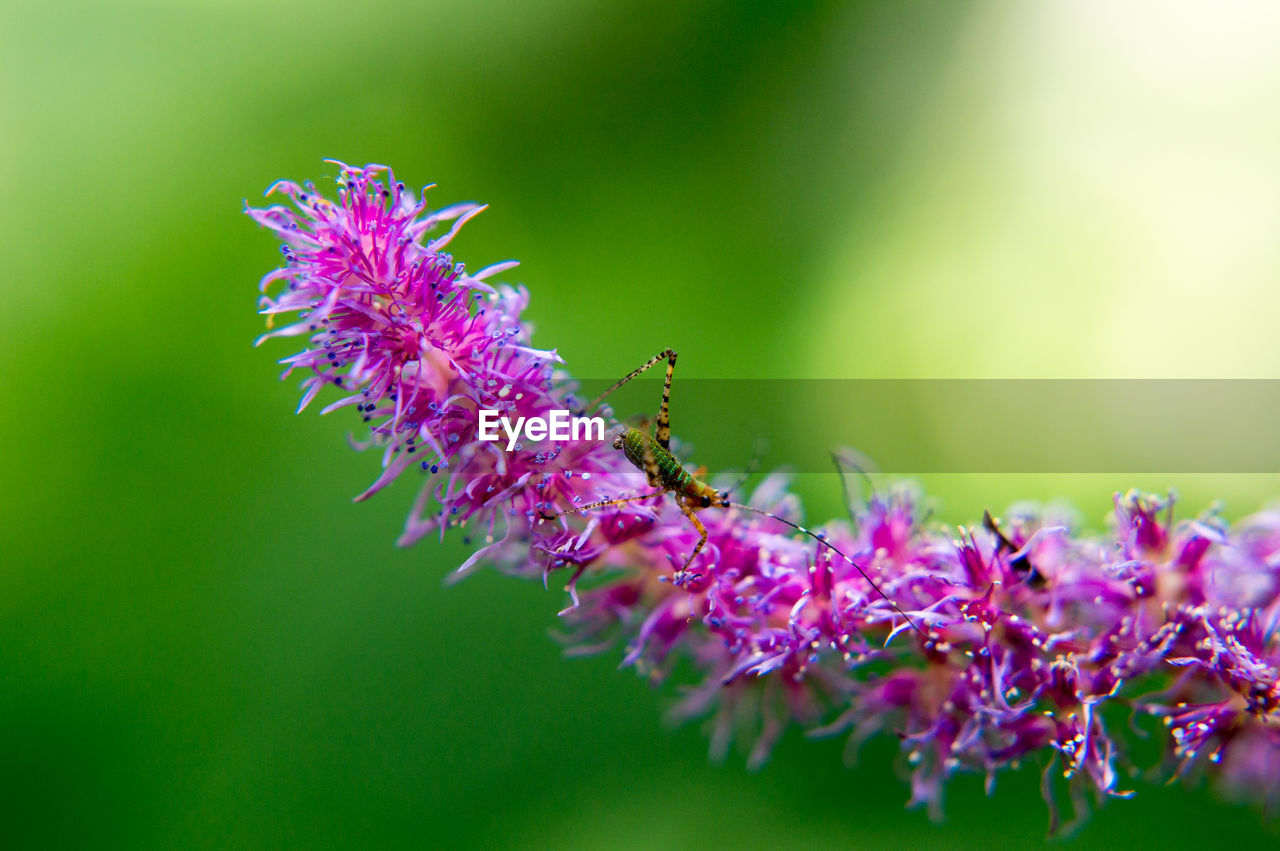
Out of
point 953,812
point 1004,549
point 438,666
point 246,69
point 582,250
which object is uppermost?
point 246,69

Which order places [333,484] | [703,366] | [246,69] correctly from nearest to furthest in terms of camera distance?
[333,484], [246,69], [703,366]

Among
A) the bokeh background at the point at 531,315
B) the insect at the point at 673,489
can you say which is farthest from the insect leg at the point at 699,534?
the bokeh background at the point at 531,315

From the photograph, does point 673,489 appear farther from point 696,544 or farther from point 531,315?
point 531,315

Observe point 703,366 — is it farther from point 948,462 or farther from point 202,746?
point 202,746

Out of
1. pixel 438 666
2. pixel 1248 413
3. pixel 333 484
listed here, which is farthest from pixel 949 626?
pixel 1248 413

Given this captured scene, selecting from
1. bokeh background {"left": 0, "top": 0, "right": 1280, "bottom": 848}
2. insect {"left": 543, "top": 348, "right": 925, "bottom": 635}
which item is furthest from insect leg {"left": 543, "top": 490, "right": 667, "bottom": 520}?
bokeh background {"left": 0, "top": 0, "right": 1280, "bottom": 848}
